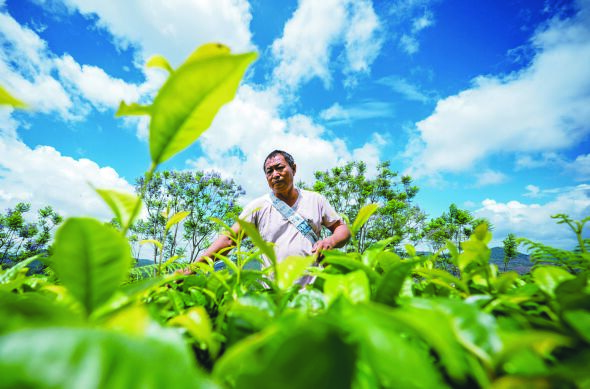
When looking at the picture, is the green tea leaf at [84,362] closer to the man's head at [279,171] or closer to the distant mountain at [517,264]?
Result: the distant mountain at [517,264]

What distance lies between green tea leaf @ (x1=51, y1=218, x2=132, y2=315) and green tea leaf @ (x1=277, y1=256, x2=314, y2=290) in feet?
1.04

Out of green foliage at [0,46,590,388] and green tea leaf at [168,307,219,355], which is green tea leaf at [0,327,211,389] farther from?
green tea leaf at [168,307,219,355]

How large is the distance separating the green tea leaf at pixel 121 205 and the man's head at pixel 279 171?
8.81 ft

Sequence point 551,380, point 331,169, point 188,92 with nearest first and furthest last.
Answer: point 551,380
point 188,92
point 331,169

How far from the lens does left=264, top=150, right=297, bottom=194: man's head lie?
3240mm

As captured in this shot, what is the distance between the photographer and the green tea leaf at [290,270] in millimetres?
614

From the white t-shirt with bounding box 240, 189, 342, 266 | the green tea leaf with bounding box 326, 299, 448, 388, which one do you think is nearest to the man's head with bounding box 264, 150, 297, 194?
the white t-shirt with bounding box 240, 189, 342, 266

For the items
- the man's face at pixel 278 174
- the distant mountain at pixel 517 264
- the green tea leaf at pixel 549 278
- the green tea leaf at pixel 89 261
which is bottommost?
the distant mountain at pixel 517 264

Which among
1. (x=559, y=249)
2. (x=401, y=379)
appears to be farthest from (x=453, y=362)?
(x=559, y=249)

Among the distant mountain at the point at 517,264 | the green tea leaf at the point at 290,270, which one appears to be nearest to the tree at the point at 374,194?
the distant mountain at the point at 517,264

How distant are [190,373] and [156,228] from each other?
21.3 metres

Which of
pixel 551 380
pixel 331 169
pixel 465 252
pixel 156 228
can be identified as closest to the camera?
pixel 551 380

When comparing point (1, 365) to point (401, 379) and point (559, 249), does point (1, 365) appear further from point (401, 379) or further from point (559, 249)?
point (559, 249)

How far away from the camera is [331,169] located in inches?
704
